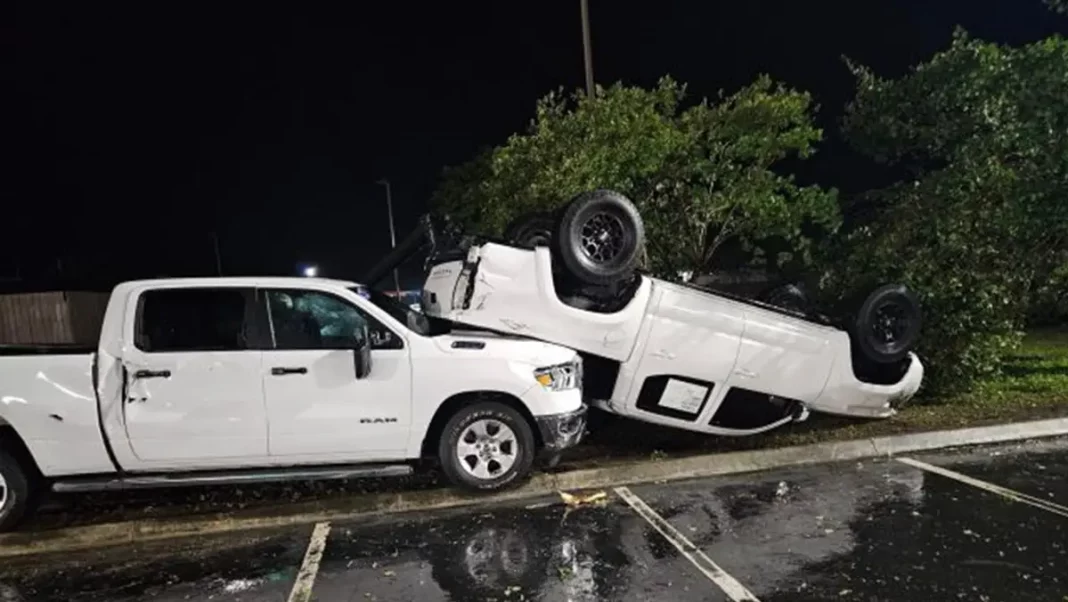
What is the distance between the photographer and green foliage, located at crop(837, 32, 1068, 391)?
924cm

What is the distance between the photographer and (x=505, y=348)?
6.73 metres

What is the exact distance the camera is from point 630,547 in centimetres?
545

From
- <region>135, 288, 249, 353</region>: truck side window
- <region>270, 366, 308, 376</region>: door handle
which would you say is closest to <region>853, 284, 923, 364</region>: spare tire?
<region>270, 366, 308, 376</region>: door handle

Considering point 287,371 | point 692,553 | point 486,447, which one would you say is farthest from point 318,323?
point 692,553

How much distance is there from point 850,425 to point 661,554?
4126 mm

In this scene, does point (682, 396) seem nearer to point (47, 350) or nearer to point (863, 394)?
point (863, 394)

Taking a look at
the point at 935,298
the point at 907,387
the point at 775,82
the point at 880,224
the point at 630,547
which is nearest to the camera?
the point at 630,547

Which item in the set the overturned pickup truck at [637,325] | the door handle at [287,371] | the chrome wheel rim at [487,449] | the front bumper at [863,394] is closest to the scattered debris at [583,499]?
the chrome wheel rim at [487,449]

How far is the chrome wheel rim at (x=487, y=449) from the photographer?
6668 mm

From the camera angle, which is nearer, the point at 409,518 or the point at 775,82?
the point at 409,518

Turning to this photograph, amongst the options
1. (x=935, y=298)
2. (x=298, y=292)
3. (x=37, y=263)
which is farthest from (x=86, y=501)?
(x=37, y=263)

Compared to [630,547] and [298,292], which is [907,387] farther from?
[298,292]

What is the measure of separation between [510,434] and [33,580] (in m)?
3.37

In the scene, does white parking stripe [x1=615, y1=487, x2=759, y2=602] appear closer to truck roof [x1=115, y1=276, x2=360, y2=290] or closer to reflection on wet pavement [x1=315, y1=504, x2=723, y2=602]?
reflection on wet pavement [x1=315, y1=504, x2=723, y2=602]
